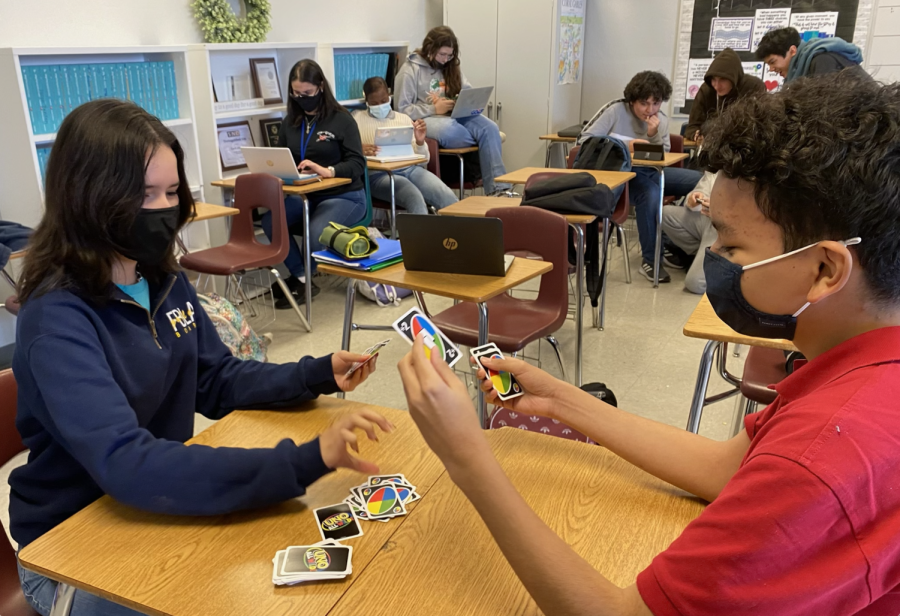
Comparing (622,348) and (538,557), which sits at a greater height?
(538,557)

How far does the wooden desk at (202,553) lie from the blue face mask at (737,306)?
55cm

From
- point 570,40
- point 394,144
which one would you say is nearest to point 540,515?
point 394,144

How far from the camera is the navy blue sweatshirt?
1076 mm

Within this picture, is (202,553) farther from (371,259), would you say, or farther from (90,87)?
(90,87)

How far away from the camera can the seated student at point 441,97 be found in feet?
19.7

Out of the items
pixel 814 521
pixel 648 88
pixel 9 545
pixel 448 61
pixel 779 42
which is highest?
pixel 779 42

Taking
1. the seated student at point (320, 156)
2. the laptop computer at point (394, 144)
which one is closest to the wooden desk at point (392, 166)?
the laptop computer at point (394, 144)

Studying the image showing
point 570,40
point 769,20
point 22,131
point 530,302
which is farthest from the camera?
point 570,40

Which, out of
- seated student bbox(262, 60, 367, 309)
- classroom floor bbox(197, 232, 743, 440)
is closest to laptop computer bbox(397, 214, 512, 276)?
classroom floor bbox(197, 232, 743, 440)

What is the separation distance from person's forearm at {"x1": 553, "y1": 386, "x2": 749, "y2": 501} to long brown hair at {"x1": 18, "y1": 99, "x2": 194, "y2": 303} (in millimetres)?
864

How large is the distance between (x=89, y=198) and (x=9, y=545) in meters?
0.70

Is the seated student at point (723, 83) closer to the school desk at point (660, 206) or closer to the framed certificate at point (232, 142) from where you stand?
the school desk at point (660, 206)

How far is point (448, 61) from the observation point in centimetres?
610

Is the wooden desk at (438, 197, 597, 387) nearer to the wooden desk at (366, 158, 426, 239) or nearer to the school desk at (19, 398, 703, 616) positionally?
the wooden desk at (366, 158, 426, 239)
